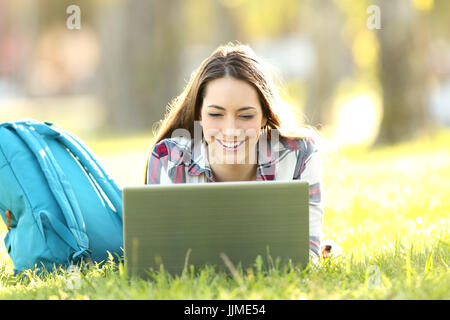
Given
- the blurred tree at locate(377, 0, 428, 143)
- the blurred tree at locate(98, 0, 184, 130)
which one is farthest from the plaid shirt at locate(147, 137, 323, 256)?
the blurred tree at locate(98, 0, 184, 130)

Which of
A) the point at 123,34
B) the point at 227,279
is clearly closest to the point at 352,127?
the point at 123,34

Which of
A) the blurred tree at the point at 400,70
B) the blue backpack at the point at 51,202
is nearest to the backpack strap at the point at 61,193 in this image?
the blue backpack at the point at 51,202

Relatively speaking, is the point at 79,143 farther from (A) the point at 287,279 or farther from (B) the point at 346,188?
(B) the point at 346,188

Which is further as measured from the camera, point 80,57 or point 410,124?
point 80,57

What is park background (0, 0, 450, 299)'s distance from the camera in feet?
14.4

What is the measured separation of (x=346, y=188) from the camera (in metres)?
6.24

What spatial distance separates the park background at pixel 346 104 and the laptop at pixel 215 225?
275 mm

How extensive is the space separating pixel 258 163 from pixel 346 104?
1816cm

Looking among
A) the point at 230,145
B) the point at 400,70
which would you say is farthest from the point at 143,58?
the point at 230,145

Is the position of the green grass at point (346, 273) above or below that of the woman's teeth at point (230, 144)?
below

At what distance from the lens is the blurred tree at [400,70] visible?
31.4ft

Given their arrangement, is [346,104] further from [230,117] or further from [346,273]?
[346,273]

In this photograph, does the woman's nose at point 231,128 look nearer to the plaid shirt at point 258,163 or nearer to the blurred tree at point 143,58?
the plaid shirt at point 258,163
